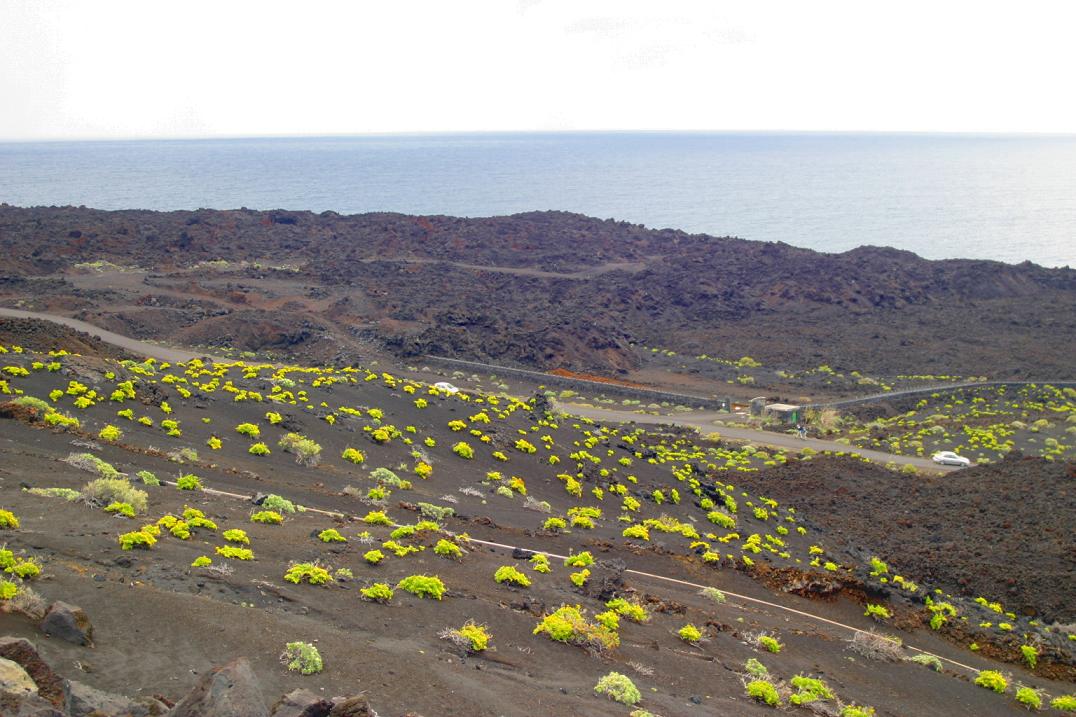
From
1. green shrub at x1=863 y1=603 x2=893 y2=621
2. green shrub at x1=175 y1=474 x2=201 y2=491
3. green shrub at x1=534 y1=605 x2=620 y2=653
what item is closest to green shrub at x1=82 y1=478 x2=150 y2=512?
green shrub at x1=175 y1=474 x2=201 y2=491

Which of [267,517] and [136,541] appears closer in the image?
[136,541]

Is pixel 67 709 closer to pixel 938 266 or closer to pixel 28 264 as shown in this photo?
pixel 28 264

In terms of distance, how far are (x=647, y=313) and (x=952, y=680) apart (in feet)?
196

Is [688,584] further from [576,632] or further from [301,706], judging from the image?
[301,706]

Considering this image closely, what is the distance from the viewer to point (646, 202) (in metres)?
171

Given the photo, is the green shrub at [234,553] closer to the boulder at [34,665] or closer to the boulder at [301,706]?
the boulder at [34,665]

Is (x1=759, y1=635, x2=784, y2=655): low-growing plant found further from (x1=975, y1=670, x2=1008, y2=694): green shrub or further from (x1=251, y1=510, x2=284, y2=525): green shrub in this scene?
(x1=251, y1=510, x2=284, y2=525): green shrub

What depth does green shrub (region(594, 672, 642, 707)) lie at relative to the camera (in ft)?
39.2

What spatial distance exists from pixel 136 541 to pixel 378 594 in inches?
151

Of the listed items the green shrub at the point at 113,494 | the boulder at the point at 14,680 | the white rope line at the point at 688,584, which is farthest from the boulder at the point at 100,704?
the white rope line at the point at 688,584

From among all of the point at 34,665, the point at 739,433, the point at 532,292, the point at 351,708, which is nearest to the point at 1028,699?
the point at 351,708

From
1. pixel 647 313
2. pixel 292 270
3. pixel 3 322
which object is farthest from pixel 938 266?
pixel 3 322

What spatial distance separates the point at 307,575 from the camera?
13.5 metres

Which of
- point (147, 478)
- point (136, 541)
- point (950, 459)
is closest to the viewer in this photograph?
point (136, 541)
